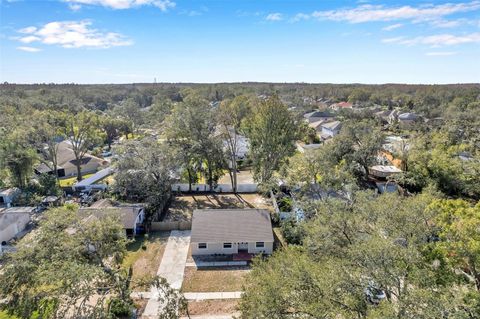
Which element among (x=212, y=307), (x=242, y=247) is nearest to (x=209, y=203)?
(x=242, y=247)

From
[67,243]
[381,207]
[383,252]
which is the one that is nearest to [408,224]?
[381,207]

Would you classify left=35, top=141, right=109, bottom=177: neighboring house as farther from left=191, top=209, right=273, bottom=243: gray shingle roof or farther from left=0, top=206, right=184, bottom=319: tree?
left=0, top=206, right=184, bottom=319: tree

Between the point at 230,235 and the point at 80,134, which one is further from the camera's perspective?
the point at 80,134

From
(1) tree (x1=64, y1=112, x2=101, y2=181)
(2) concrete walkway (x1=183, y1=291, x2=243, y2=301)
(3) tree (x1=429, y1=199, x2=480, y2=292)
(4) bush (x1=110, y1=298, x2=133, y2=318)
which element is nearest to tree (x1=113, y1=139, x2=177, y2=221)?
(1) tree (x1=64, y1=112, x2=101, y2=181)

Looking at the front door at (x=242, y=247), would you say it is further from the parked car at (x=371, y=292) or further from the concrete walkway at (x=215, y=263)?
the parked car at (x=371, y=292)

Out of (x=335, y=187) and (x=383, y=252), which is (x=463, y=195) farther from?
(x=383, y=252)

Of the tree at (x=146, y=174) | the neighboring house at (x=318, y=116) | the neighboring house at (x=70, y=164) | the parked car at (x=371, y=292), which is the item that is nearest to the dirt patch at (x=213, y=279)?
the parked car at (x=371, y=292)

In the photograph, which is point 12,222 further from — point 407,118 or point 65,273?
point 407,118
